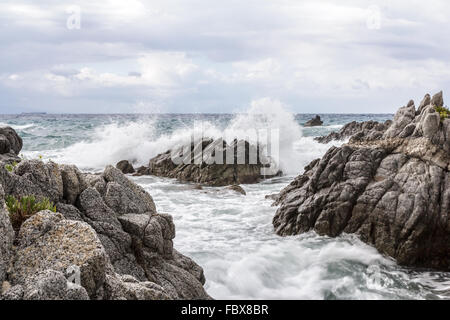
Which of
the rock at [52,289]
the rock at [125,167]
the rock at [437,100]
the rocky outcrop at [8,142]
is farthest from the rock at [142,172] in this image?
the rock at [52,289]

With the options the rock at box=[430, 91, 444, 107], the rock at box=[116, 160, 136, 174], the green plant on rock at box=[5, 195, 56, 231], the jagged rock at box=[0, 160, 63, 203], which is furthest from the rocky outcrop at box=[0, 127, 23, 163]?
the rock at box=[430, 91, 444, 107]

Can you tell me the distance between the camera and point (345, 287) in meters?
10.4

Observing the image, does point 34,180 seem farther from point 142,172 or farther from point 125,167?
point 125,167

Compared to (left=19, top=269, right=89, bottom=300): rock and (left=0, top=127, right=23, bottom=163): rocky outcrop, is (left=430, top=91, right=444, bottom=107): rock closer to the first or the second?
(left=19, top=269, right=89, bottom=300): rock

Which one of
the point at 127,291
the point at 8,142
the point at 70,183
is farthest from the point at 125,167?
the point at 127,291

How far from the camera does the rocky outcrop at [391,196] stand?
11.6m

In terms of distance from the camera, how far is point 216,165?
2511 cm

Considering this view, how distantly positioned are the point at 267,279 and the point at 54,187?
582cm

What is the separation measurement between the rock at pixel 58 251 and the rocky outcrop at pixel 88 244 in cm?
1

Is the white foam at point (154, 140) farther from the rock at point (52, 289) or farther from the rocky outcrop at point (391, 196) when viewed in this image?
the rock at point (52, 289)

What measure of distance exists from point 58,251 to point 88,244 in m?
0.34
